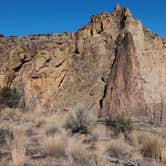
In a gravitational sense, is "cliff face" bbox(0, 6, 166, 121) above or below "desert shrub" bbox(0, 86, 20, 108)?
above

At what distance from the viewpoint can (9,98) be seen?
75.7ft

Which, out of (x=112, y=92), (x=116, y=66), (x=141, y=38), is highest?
(x=141, y=38)

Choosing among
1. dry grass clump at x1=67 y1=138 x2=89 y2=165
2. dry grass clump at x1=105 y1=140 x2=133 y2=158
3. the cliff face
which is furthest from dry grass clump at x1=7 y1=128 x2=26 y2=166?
the cliff face

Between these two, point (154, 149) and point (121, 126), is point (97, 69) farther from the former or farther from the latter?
point (154, 149)

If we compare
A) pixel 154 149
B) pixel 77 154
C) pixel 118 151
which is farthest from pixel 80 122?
pixel 77 154

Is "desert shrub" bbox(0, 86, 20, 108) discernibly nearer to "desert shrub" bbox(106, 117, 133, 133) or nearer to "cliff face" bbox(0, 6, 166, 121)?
"cliff face" bbox(0, 6, 166, 121)

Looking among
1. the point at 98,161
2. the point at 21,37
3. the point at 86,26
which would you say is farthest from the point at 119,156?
the point at 21,37

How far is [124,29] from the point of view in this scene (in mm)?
25781

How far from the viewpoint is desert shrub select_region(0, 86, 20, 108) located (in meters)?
23.0

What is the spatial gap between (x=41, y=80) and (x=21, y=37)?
7045 millimetres

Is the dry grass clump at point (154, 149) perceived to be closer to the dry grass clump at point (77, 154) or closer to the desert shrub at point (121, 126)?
the dry grass clump at point (77, 154)

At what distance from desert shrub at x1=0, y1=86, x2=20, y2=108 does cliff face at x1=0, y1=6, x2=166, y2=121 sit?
2.44ft

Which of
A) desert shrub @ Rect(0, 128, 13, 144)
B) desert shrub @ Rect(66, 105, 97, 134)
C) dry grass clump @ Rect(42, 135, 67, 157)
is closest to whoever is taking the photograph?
dry grass clump @ Rect(42, 135, 67, 157)

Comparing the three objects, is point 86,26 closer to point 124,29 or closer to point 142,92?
point 124,29
